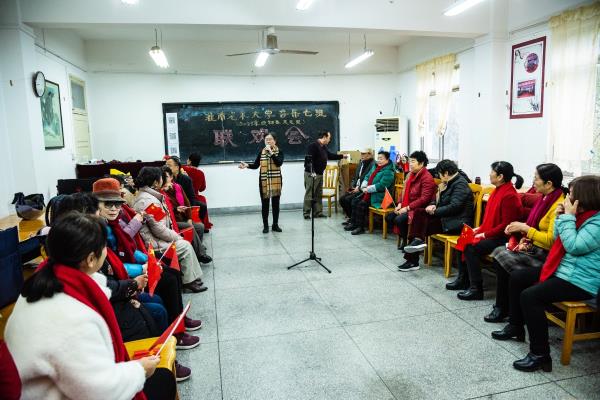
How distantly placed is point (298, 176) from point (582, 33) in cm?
493

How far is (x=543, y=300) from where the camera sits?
2.40 meters

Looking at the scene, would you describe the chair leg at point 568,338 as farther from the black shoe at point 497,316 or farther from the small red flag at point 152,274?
the small red flag at point 152,274

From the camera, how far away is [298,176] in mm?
7953

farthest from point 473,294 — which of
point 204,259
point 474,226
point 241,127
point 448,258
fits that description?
point 241,127

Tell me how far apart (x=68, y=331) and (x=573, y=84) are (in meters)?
5.11

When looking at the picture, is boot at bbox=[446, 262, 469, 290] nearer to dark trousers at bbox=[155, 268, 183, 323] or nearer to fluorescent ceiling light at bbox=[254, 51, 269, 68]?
dark trousers at bbox=[155, 268, 183, 323]

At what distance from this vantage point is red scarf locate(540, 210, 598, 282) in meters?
2.36

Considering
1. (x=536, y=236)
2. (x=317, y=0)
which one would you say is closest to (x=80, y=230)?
(x=536, y=236)

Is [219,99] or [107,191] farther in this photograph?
[219,99]

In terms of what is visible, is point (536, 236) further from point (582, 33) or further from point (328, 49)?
point (328, 49)

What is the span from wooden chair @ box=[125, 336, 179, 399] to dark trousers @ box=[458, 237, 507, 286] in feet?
8.41

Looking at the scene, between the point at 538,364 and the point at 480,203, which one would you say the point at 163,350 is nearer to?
the point at 538,364

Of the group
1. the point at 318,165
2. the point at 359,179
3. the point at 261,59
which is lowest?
the point at 359,179

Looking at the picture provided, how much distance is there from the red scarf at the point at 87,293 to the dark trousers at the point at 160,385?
0.35m
